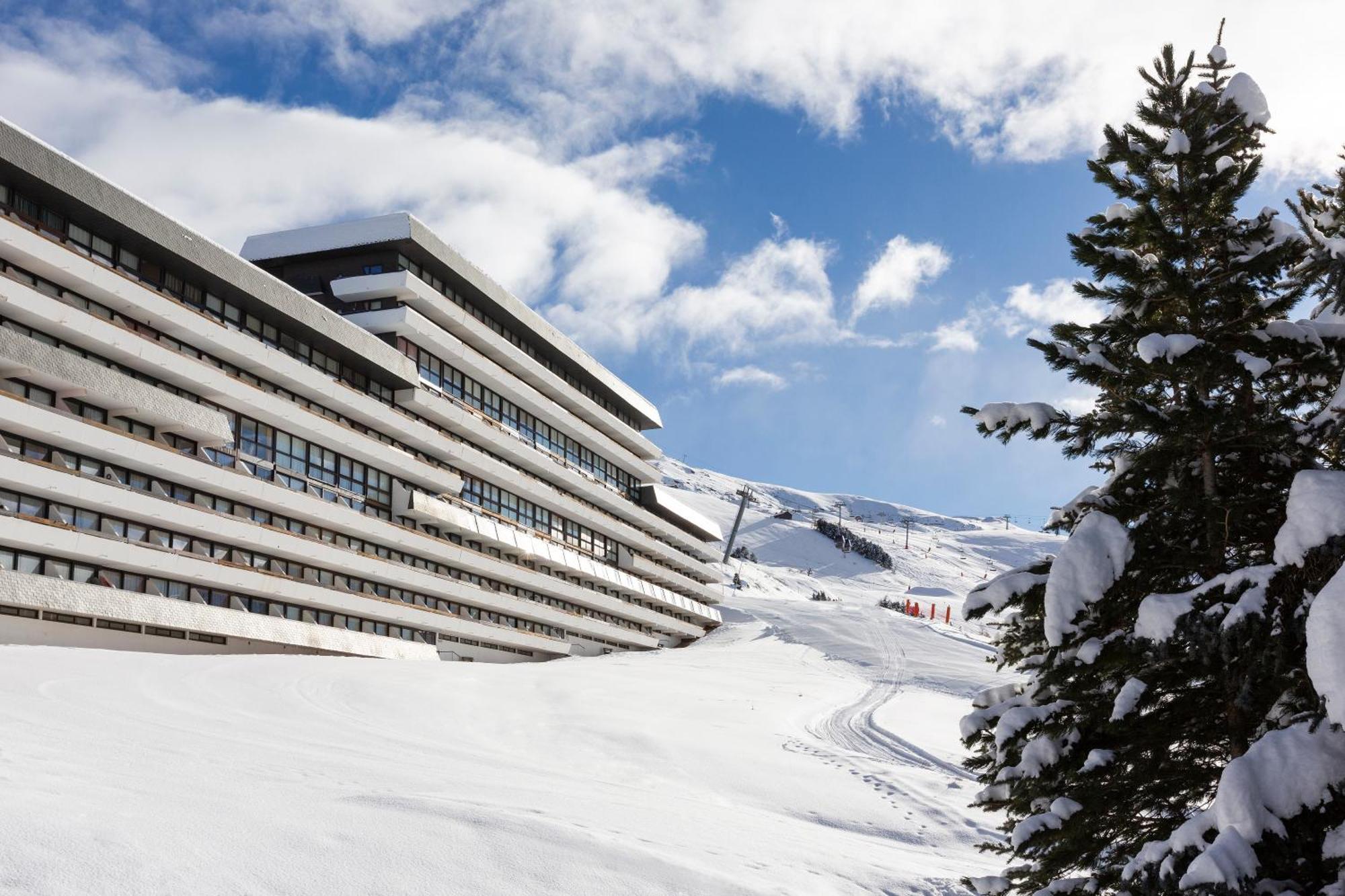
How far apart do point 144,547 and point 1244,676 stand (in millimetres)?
35010

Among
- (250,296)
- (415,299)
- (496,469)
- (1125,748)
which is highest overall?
(415,299)

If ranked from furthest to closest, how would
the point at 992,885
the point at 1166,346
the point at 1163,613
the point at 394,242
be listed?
the point at 394,242 → the point at 992,885 → the point at 1166,346 → the point at 1163,613

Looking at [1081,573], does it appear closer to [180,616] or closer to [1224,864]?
[1224,864]

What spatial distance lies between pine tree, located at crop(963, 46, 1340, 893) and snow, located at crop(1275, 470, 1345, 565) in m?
1.03

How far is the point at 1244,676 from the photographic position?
721 centimetres

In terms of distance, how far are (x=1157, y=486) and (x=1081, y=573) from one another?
1924 mm

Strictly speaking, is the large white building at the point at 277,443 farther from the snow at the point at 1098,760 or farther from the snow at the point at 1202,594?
the snow at the point at 1202,594

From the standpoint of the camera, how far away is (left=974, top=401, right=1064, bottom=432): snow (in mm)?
8547

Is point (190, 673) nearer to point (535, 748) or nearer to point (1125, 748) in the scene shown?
point (535, 748)

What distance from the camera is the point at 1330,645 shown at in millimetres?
5000

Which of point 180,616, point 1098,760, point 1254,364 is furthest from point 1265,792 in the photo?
point 180,616

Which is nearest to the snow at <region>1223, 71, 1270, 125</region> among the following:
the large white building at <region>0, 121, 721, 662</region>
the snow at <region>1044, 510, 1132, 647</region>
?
the snow at <region>1044, 510, 1132, 647</region>

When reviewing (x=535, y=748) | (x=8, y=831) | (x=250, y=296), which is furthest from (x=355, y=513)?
(x=8, y=831)

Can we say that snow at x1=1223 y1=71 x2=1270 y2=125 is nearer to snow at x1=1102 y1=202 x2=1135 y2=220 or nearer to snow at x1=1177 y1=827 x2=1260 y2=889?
snow at x1=1102 y1=202 x2=1135 y2=220
